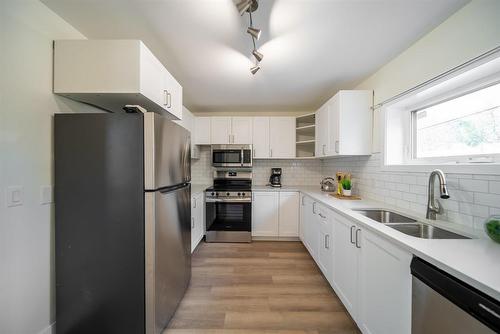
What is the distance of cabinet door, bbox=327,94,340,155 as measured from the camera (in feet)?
7.73

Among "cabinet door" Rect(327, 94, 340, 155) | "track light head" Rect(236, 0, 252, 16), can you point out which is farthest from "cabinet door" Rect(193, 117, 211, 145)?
"track light head" Rect(236, 0, 252, 16)

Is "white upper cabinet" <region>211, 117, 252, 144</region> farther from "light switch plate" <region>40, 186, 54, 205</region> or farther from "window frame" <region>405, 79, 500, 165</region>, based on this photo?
"light switch plate" <region>40, 186, 54, 205</region>

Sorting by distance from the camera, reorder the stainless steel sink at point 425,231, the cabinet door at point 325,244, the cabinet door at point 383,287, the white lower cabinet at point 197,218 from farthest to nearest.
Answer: the white lower cabinet at point 197,218, the cabinet door at point 325,244, the stainless steel sink at point 425,231, the cabinet door at point 383,287

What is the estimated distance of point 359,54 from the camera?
1846mm

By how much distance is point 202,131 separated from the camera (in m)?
3.54

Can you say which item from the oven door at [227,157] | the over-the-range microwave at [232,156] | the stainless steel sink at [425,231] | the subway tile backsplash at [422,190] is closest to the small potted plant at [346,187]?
the subway tile backsplash at [422,190]

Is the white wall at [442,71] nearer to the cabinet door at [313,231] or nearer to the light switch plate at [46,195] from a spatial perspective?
the cabinet door at [313,231]

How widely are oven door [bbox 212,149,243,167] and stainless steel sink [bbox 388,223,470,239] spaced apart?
2.39 m

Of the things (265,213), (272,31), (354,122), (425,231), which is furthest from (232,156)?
(425,231)

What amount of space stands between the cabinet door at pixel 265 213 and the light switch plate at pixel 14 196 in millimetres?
2497

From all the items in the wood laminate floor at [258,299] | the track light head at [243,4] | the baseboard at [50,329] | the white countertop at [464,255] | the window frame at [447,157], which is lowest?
the wood laminate floor at [258,299]

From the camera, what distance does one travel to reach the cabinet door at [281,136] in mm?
3496

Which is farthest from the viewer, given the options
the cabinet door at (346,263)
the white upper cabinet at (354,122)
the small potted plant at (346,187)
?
the small potted plant at (346,187)

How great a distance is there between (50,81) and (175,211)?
125cm
